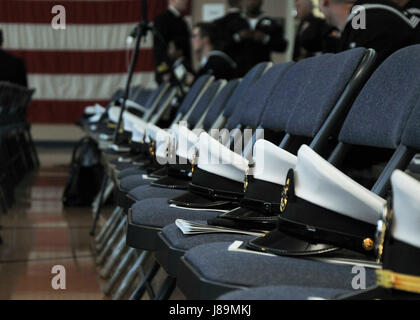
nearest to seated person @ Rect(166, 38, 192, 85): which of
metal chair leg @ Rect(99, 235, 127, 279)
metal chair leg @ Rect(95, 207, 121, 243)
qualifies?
metal chair leg @ Rect(95, 207, 121, 243)

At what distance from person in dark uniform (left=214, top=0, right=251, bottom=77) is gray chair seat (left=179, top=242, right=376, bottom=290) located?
198 inches

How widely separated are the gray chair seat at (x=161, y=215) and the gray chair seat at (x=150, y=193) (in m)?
0.32

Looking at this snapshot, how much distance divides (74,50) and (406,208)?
10788mm

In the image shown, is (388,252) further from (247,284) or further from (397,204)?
(247,284)

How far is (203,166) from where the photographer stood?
190cm

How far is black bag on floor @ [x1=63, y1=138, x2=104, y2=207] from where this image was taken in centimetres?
576

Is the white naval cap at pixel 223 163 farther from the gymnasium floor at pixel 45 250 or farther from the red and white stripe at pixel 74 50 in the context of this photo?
the red and white stripe at pixel 74 50

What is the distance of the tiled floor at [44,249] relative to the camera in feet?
10.4

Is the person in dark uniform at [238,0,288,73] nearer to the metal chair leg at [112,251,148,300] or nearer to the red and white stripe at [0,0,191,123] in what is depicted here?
the metal chair leg at [112,251,148,300]

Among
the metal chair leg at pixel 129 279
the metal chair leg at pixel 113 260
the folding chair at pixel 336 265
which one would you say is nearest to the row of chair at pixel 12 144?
the metal chair leg at pixel 113 260

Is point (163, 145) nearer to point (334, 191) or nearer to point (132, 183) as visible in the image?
point (132, 183)

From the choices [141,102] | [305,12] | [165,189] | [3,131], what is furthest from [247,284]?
[141,102]

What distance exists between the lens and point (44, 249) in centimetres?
405
